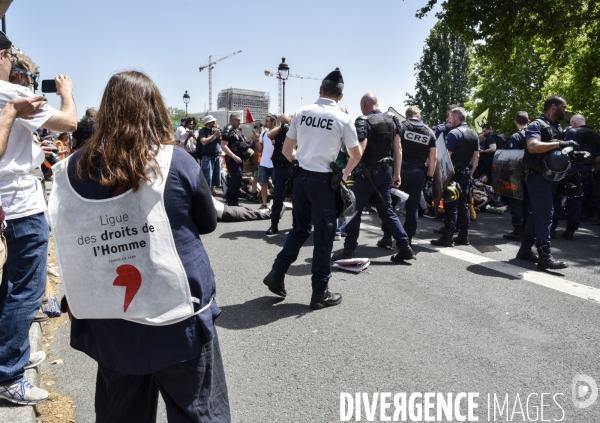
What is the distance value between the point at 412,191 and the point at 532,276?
6.41ft

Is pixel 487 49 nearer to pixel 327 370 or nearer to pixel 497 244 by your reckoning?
pixel 497 244

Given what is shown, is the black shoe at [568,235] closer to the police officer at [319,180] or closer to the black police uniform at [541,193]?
the black police uniform at [541,193]

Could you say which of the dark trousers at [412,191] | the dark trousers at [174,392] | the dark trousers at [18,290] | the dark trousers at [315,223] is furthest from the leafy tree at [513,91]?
the dark trousers at [174,392]

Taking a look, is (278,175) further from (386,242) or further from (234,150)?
(234,150)

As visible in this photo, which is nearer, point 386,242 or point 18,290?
point 18,290

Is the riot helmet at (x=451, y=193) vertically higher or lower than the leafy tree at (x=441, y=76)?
lower

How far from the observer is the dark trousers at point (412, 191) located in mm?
7090

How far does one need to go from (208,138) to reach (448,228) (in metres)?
6.16

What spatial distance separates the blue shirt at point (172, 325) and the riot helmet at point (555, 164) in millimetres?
5075

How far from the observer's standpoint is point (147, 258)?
6.32ft

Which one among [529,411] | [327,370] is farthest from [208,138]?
[529,411]

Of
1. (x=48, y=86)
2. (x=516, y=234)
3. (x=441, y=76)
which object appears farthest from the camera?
(x=441, y=76)

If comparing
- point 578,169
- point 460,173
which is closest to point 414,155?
point 460,173

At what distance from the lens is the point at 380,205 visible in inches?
257
